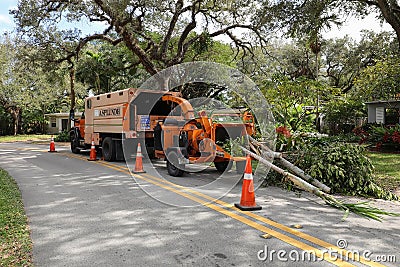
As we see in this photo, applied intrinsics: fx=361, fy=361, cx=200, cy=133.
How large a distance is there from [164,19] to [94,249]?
20791mm

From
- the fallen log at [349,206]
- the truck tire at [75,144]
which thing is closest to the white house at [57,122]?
the truck tire at [75,144]

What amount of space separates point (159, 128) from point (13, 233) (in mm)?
6363

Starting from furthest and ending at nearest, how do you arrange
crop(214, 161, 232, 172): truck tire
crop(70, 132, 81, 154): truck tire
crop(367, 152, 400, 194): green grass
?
crop(70, 132, 81, 154): truck tire → crop(214, 161, 232, 172): truck tire → crop(367, 152, 400, 194): green grass

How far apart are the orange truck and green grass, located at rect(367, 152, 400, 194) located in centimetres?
361

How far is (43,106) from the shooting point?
143 ft

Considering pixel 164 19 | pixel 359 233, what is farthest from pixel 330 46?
pixel 359 233

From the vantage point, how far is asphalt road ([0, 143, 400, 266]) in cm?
418

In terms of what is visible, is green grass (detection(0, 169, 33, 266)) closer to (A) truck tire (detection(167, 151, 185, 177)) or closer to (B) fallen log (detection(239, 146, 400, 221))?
(A) truck tire (detection(167, 151, 185, 177))

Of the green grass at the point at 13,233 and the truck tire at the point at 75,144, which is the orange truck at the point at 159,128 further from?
the green grass at the point at 13,233

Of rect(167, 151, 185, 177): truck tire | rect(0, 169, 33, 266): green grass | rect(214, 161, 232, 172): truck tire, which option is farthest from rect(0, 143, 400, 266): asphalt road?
rect(214, 161, 232, 172): truck tire

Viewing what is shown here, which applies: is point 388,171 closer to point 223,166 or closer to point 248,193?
point 223,166

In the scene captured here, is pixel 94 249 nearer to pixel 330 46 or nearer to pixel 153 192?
pixel 153 192

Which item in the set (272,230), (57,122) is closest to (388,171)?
(272,230)

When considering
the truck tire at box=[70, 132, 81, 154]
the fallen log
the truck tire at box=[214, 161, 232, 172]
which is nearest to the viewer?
the fallen log
